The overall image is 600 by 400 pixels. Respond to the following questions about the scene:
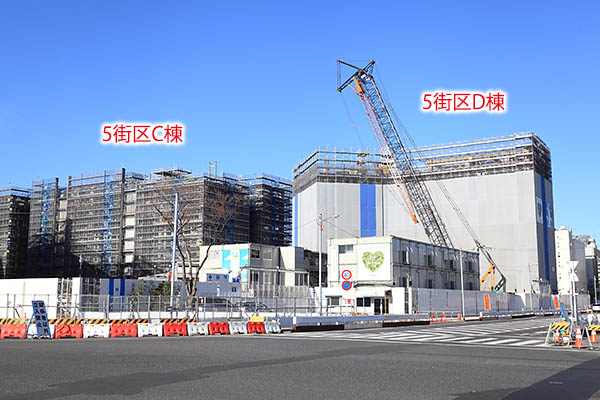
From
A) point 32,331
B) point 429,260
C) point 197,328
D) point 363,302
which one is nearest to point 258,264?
point 429,260

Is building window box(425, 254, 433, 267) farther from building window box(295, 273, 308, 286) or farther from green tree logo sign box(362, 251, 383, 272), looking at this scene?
building window box(295, 273, 308, 286)

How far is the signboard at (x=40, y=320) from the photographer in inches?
1013

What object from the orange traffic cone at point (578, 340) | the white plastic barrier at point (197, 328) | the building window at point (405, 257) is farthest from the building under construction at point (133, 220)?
the orange traffic cone at point (578, 340)

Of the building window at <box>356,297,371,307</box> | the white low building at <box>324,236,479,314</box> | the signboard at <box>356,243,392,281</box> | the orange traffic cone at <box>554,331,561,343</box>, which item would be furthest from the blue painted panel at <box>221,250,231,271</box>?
the orange traffic cone at <box>554,331,561,343</box>

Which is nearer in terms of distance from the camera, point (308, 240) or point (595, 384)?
point (595, 384)

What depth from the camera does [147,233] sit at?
3883 inches

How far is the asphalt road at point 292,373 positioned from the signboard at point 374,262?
148ft

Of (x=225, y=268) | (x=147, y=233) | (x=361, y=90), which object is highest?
(x=361, y=90)

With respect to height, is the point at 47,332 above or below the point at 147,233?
below

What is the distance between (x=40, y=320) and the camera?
25969 millimetres

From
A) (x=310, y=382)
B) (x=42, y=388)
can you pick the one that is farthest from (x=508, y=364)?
(x=42, y=388)

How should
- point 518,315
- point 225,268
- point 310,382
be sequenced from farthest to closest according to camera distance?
point 225,268 → point 518,315 → point 310,382

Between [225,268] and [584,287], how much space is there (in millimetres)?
108758

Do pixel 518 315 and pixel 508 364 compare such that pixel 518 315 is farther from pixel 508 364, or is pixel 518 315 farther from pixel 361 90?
pixel 508 364
